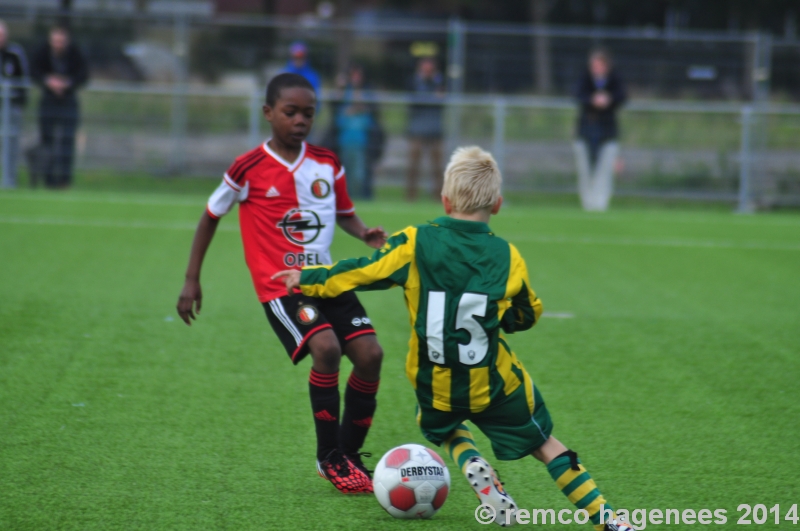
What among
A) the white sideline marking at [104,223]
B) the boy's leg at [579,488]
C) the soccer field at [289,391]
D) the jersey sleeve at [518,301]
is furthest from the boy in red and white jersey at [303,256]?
the white sideline marking at [104,223]

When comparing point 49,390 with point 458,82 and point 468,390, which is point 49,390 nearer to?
point 468,390

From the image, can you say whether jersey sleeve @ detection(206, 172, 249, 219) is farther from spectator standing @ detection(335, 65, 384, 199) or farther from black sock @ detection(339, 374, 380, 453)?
spectator standing @ detection(335, 65, 384, 199)

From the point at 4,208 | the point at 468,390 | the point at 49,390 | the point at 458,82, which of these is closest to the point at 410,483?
the point at 468,390

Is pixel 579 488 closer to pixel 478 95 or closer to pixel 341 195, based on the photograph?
pixel 341 195

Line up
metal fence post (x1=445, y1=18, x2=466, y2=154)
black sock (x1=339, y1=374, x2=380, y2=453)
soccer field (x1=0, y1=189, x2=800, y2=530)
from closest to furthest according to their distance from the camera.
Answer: soccer field (x1=0, y1=189, x2=800, y2=530) → black sock (x1=339, y1=374, x2=380, y2=453) → metal fence post (x1=445, y1=18, x2=466, y2=154)

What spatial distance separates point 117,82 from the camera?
1611cm

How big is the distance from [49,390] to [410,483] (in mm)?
2305

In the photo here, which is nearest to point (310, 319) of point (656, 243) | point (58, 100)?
point (656, 243)

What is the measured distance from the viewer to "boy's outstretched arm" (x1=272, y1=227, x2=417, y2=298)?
10.9 feet

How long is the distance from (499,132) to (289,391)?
9429mm

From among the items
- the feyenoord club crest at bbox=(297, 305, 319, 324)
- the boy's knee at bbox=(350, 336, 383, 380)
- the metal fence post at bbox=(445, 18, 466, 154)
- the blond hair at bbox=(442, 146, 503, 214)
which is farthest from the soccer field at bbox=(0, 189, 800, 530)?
the metal fence post at bbox=(445, 18, 466, 154)

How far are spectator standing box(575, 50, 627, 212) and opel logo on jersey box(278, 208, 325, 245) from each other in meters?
10.1

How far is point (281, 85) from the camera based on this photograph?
4.08 metres

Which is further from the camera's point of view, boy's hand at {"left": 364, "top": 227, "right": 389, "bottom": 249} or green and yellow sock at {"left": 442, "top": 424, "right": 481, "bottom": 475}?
boy's hand at {"left": 364, "top": 227, "right": 389, "bottom": 249}
